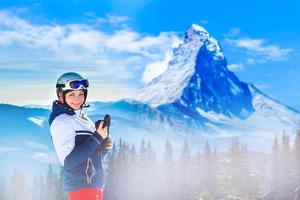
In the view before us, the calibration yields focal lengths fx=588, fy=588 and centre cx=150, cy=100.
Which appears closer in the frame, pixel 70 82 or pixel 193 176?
pixel 70 82

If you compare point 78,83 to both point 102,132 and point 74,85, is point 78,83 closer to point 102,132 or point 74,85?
point 74,85

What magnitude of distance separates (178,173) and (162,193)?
5.71m

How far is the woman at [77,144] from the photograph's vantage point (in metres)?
7.76

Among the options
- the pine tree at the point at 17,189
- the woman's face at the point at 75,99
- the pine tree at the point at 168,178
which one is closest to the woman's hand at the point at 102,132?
the woman's face at the point at 75,99

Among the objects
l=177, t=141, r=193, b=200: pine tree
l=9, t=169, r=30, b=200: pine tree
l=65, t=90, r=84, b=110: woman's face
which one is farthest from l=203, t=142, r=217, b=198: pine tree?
l=65, t=90, r=84, b=110: woman's face

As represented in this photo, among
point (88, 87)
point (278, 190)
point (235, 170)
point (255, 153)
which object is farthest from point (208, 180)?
point (88, 87)

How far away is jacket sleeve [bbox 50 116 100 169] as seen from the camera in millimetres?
7691

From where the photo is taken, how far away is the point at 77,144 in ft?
25.8

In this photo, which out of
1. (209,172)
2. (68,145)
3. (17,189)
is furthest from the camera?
(209,172)

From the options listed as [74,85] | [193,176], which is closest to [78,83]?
[74,85]

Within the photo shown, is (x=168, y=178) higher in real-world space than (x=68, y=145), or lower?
lower

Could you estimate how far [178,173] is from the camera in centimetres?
13200

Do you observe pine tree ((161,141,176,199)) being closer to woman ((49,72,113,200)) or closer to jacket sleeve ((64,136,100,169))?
woman ((49,72,113,200))

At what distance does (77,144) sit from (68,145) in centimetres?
12
